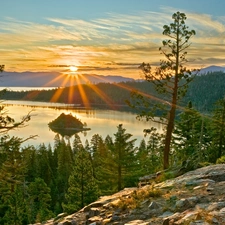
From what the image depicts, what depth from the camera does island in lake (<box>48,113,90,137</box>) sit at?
531 ft

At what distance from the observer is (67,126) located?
560 ft

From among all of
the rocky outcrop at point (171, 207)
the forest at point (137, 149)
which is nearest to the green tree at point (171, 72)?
the forest at point (137, 149)

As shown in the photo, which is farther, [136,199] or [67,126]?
[67,126]

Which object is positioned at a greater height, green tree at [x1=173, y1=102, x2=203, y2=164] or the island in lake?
green tree at [x1=173, y1=102, x2=203, y2=164]

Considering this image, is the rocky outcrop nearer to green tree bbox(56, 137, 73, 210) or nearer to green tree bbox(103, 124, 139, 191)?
green tree bbox(103, 124, 139, 191)

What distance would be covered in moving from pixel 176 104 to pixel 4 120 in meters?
12.2

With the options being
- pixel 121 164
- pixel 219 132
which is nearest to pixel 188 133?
pixel 219 132

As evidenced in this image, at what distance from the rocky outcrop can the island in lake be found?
15038 centimetres

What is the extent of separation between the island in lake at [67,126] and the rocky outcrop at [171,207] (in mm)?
150380

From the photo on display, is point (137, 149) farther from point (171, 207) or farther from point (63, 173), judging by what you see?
point (63, 173)

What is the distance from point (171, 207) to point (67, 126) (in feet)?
542

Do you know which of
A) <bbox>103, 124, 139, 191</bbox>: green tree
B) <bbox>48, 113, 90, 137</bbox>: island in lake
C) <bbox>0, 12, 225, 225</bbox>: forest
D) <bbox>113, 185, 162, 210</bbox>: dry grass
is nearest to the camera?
<bbox>113, 185, 162, 210</bbox>: dry grass

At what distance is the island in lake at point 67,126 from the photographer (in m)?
162

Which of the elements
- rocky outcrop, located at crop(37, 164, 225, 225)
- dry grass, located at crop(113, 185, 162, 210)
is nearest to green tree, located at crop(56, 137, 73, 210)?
rocky outcrop, located at crop(37, 164, 225, 225)
